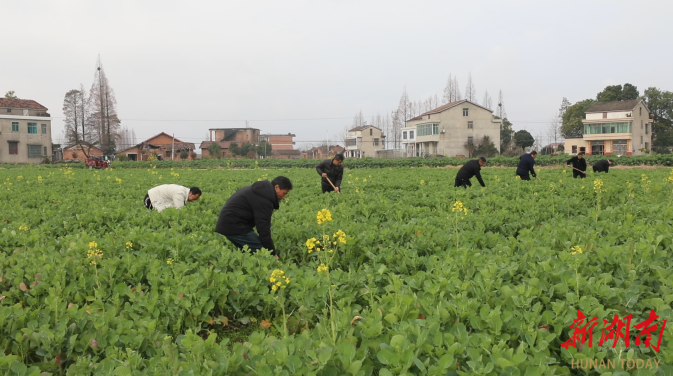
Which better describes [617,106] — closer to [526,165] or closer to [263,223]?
[526,165]

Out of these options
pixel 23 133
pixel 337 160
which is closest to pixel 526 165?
pixel 337 160

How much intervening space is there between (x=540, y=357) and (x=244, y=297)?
119 inches

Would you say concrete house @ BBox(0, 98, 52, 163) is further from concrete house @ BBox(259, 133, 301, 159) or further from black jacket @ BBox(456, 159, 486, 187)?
black jacket @ BBox(456, 159, 486, 187)

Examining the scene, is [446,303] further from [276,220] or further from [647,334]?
[276,220]

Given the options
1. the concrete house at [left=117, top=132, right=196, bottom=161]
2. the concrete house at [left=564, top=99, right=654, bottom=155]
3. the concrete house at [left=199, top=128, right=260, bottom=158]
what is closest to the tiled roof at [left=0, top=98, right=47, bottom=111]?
the concrete house at [left=117, top=132, right=196, bottom=161]

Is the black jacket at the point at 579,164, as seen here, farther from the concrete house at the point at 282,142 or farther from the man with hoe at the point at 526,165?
the concrete house at the point at 282,142

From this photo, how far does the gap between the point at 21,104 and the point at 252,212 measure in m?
66.0

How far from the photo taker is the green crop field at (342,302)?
274cm

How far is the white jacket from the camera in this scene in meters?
9.02

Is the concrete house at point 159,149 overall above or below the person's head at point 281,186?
above

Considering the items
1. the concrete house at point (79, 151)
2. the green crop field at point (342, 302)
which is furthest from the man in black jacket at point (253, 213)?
the concrete house at point (79, 151)

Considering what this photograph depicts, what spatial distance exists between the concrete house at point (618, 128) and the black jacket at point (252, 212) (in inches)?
2357

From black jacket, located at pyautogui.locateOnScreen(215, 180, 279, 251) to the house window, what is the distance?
6245cm

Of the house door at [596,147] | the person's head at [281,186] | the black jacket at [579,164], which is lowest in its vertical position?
the person's head at [281,186]
